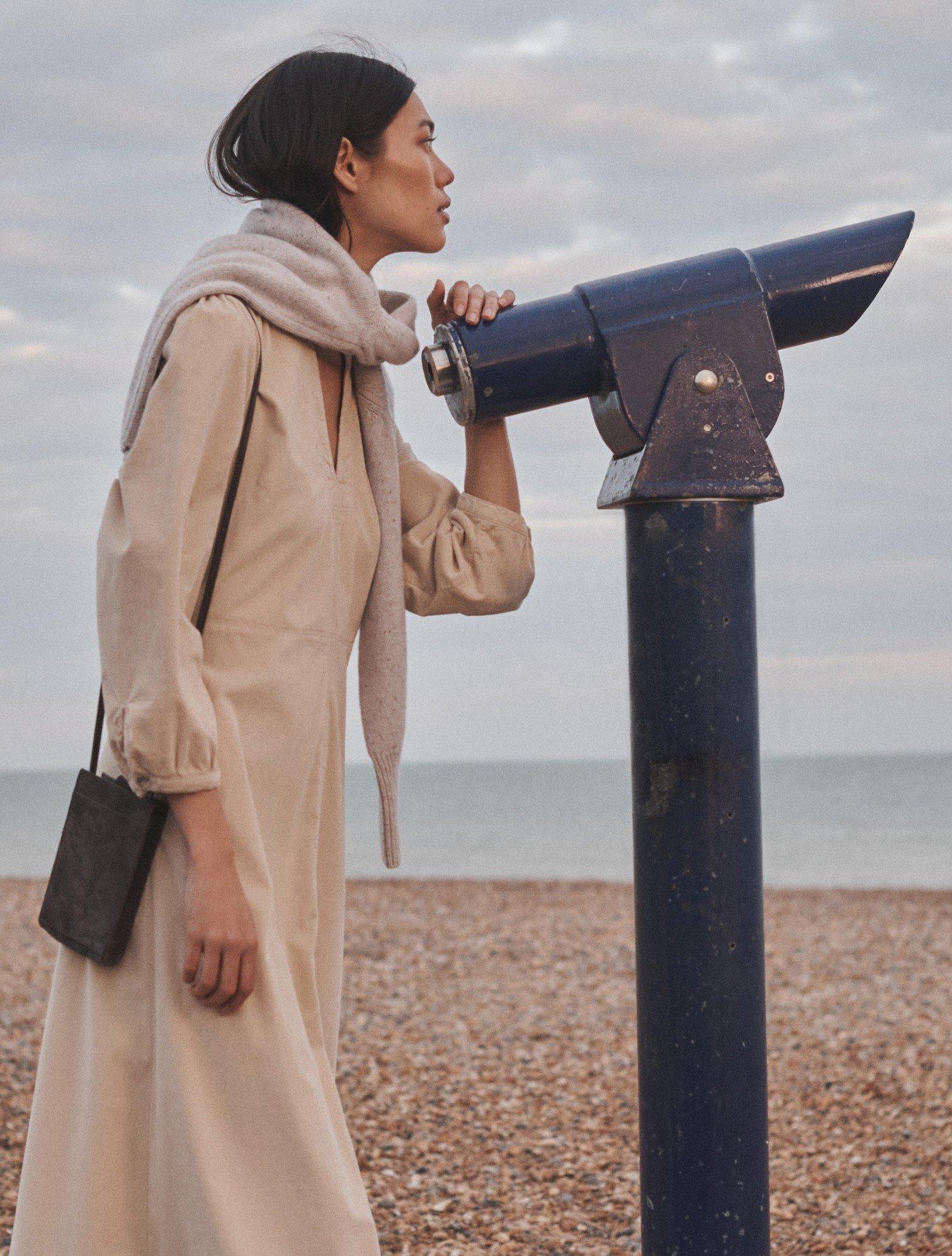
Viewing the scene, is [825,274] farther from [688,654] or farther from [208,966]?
[208,966]

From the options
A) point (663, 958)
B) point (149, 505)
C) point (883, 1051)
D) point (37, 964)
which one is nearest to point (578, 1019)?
point (883, 1051)

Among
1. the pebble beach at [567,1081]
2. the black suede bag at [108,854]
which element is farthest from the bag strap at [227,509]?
the pebble beach at [567,1081]

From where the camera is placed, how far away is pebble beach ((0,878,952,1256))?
12.0 feet

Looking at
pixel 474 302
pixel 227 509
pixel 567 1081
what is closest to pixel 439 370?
pixel 474 302

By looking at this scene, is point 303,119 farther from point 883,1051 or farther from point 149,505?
point 883,1051

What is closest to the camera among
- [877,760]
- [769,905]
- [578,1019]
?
[578,1019]

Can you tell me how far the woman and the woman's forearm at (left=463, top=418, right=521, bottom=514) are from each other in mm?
185

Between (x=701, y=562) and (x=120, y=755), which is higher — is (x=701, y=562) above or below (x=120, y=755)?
above

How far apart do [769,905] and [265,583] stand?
9363 mm

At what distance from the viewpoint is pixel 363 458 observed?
6.70ft

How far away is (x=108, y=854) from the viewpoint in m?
1.82

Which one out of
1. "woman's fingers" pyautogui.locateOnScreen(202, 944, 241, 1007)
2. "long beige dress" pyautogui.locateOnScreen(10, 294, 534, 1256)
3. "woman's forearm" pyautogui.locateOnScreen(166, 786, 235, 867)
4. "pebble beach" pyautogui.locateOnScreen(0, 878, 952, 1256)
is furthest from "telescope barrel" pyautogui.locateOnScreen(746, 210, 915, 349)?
"pebble beach" pyautogui.locateOnScreen(0, 878, 952, 1256)

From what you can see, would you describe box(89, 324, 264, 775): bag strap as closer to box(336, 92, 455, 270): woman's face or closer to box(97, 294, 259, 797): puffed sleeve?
box(97, 294, 259, 797): puffed sleeve

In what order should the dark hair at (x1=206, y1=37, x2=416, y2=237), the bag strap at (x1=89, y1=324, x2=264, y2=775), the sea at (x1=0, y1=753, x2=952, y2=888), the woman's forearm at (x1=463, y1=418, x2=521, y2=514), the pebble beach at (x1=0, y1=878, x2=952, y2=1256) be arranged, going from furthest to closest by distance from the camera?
the sea at (x1=0, y1=753, x2=952, y2=888) < the pebble beach at (x1=0, y1=878, x2=952, y2=1256) < the woman's forearm at (x1=463, y1=418, x2=521, y2=514) < the dark hair at (x1=206, y1=37, x2=416, y2=237) < the bag strap at (x1=89, y1=324, x2=264, y2=775)
